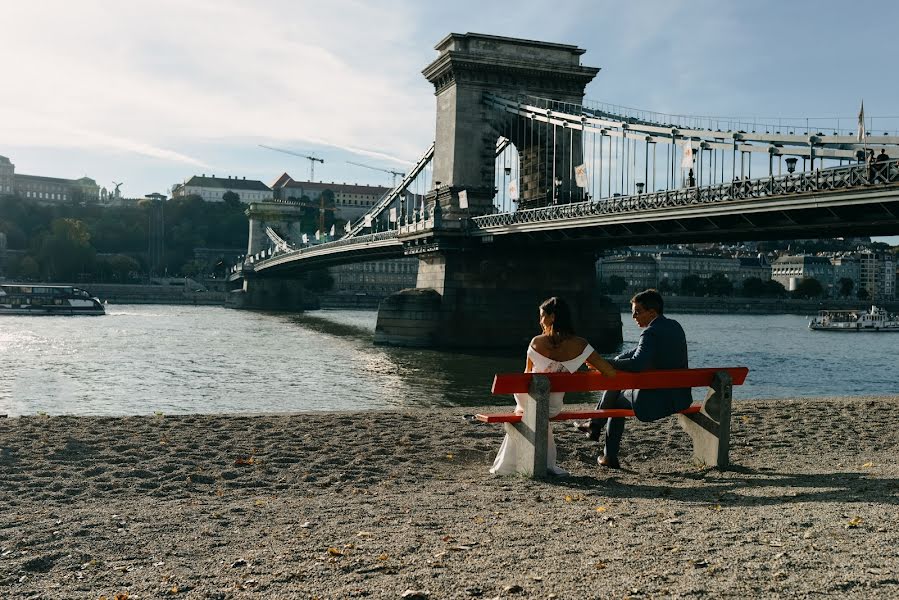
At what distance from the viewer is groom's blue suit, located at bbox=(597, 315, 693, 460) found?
8594 millimetres

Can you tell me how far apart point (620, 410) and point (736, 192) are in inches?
884

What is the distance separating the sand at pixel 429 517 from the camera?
17.1 ft

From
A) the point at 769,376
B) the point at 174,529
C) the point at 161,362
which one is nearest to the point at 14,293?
the point at 161,362

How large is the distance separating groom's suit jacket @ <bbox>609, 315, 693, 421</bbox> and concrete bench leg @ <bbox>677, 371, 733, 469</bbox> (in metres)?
0.40

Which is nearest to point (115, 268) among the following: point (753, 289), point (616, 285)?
point (616, 285)

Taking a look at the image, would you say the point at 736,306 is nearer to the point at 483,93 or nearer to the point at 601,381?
the point at 483,93

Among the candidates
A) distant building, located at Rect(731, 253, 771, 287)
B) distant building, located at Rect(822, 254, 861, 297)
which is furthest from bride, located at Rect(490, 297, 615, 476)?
distant building, located at Rect(822, 254, 861, 297)

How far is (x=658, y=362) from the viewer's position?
8758mm

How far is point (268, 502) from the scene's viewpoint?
7688mm

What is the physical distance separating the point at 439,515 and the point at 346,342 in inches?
1606

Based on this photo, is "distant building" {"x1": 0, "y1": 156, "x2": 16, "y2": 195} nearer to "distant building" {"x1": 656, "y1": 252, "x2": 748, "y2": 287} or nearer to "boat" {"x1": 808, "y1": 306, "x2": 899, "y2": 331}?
"distant building" {"x1": 656, "y1": 252, "x2": 748, "y2": 287}

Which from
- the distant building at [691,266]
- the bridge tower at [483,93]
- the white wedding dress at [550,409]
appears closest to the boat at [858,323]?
the bridge tower at [483,93]

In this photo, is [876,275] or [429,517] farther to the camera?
[876,275]

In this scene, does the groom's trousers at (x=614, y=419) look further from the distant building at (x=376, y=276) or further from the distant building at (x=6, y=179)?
the distant building at (x=6, y=179)
